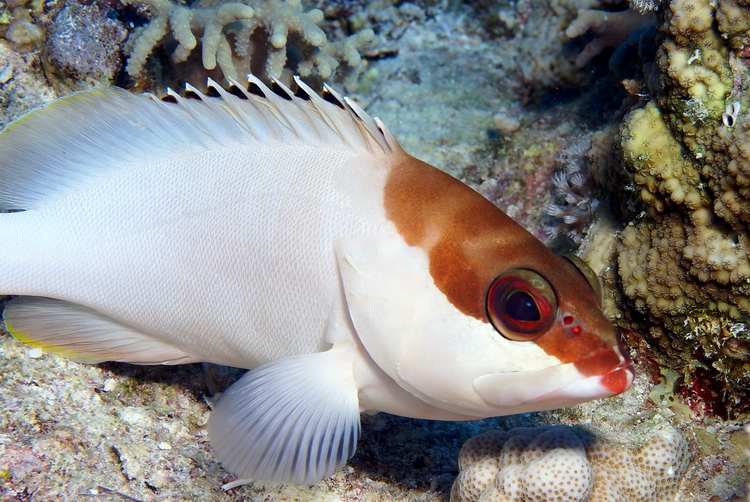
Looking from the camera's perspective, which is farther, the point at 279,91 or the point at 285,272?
the point at 279,91

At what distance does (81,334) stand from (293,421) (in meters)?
1.31

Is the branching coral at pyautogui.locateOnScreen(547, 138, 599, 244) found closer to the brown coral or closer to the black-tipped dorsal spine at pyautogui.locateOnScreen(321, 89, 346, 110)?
the brown coral

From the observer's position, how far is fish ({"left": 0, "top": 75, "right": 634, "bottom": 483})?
6.21 ft

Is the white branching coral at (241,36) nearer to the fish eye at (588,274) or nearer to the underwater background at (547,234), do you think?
the underwater background at (547,234)

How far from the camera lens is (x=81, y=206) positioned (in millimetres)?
2471

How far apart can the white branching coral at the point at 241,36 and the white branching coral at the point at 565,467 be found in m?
2.65

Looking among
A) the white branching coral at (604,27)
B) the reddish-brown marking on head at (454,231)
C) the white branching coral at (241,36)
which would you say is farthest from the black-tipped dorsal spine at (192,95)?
the white branching coral at (604,27)

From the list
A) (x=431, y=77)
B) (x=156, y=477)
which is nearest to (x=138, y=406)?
(x=156, y=477)

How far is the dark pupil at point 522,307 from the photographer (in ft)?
5.96

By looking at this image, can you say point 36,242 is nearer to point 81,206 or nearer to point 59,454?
point 81,206

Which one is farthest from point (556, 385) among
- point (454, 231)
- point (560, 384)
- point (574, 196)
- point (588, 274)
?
point (574, 196)

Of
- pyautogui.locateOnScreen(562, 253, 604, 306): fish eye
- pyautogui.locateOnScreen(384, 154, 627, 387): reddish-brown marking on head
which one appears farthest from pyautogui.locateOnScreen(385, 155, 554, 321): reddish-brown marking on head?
pyautogui.locateOnScreen(562, 253, 604, 306): fish eye

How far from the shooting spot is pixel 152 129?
8.17 feet

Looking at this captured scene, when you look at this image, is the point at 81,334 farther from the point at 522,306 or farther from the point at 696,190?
the point at 696,190
